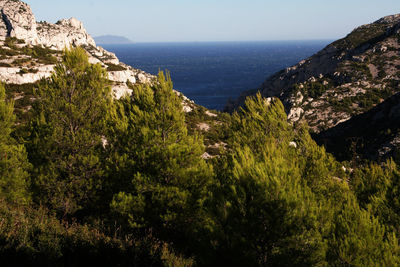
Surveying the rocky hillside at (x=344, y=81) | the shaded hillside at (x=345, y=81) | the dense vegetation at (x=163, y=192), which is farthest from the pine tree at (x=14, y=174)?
the shaded hillside at (x=345, y=81)

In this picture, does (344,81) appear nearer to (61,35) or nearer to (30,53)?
(30,53)

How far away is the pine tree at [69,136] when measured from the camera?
17609mm

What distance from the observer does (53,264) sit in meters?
10.3

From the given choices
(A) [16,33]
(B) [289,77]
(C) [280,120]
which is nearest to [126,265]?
(C) [280,120]

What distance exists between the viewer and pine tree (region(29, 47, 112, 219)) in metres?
17.6

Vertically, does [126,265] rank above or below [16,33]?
below

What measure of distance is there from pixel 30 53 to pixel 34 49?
849 centimetres

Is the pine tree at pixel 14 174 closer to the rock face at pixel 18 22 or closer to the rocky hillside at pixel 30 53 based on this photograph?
the rocky hillside at pixel 30 53

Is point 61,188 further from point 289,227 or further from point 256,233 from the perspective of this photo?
point 289,227

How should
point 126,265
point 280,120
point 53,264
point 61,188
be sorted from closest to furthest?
point 53,264, point 126,265, point 61,188, point 280,120

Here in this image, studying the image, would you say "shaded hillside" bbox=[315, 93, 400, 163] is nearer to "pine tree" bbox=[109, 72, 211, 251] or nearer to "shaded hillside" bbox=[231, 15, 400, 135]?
"shaded hillside" bbox=[231, 15, 400, 135]

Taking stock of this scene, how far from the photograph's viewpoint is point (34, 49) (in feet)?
272

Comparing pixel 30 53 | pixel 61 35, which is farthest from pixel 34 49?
pixel 61 35

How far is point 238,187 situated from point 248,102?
501 inches
